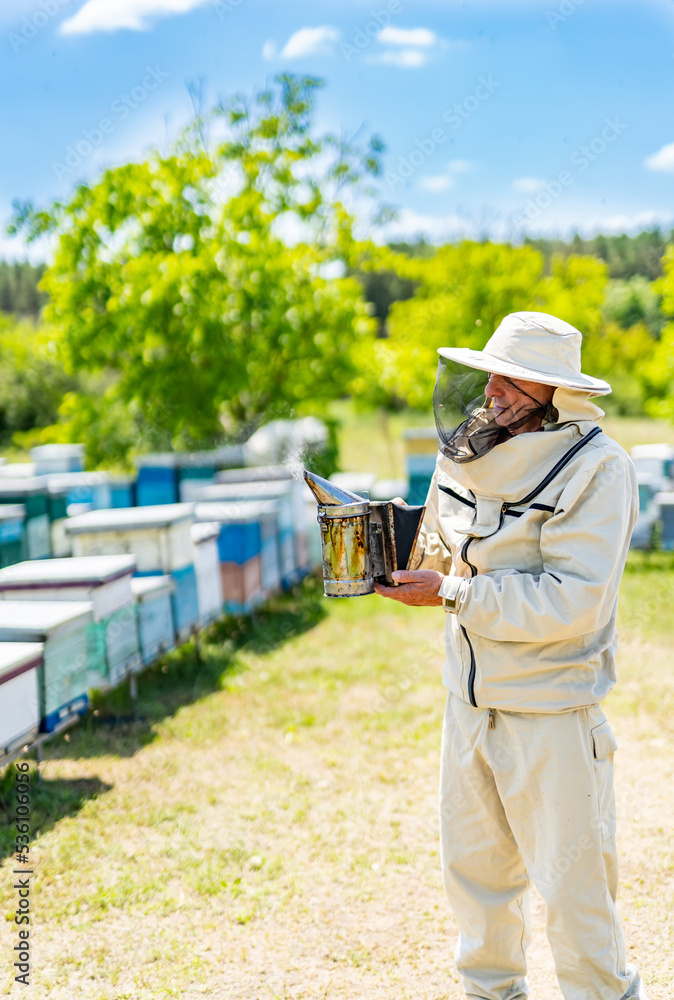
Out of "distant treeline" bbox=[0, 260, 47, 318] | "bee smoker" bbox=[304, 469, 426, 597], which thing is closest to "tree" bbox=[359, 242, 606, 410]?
"bee smoker" bbox=[304, 469, 426, 597]

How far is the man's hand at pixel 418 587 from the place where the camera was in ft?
6.89

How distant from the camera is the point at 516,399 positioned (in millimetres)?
2055

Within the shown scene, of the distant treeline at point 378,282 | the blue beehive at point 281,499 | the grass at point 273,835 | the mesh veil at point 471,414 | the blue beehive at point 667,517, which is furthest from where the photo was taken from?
the distant treeline at point 378,282

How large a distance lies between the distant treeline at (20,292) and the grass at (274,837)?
47.6 m

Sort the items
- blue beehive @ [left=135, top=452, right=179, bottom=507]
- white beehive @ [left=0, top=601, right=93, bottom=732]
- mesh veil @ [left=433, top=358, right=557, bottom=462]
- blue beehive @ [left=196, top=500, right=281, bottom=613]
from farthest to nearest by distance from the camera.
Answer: blue beehive @ [left=135, top=452, right=179, bottom=507]
blue beehive @ [left=196, top=500, right=281, bottom=613]
white beehive @ [left=0, top=601, right=93, bottom=732]
mesh veil @ [left=433, top=358, right=557, bottom=462]

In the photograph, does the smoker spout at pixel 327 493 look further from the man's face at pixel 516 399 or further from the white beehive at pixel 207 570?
the white beehive at pixel 207 570

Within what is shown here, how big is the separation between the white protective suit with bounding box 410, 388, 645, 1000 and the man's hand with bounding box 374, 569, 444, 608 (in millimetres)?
67

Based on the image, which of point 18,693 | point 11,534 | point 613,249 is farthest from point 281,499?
point 613,249

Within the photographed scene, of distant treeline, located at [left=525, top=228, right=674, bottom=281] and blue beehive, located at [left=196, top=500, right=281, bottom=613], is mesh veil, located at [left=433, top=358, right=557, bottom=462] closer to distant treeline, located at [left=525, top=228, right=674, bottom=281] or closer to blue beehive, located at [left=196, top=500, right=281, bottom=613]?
blue beehive, located at [left=196, top=500, right=281, bottom=613]

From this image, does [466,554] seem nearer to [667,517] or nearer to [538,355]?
[538,355]

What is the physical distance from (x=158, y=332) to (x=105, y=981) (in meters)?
7.30

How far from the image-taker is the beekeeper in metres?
1.94

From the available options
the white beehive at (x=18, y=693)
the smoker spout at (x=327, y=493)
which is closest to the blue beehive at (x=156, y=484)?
the white beehive at (x=18, y=693)

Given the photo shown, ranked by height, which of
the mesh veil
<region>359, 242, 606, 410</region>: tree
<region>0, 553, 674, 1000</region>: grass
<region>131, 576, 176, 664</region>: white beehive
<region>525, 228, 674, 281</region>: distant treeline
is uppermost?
<region>525, 228, 674, 281</region>: distant treeline
